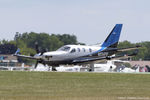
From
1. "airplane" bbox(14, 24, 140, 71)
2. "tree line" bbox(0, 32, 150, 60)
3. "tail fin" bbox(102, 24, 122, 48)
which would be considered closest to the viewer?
"airplane" bbox(14, 24, 140, 71)

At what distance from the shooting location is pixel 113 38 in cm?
5781

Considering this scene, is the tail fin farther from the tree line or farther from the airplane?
the tree line

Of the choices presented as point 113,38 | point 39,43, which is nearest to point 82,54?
point 113,38

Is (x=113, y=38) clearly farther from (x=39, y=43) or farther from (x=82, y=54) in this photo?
(x=39, y=43)

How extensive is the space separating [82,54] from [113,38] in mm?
4951

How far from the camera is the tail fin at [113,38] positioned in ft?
188

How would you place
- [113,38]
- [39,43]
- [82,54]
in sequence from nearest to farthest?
[82,54] → [113,38] → [39,43]

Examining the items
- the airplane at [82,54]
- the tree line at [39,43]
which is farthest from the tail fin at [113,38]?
the tree line at [39,43]

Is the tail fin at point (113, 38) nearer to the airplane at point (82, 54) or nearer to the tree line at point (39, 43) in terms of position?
the airplane at point (82, 54)

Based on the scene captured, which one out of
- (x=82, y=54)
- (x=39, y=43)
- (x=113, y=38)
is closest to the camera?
(x=82, y=54)

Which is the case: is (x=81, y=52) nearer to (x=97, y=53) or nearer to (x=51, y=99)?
(x=97, y=53)

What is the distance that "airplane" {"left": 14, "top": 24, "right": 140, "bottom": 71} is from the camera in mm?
52656

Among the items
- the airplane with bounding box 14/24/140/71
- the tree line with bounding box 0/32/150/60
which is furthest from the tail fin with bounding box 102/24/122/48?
the tree line with bounding box 0/32/150/60

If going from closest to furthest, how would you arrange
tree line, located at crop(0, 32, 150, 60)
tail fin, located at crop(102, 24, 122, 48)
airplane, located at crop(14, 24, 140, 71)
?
1. airplane, located at crop(14, 24, 140, 71)
2. tail fin, located at crop(102, 24, 122, 48)
3. tree line, located at crop(0, 32, 150, 60)
